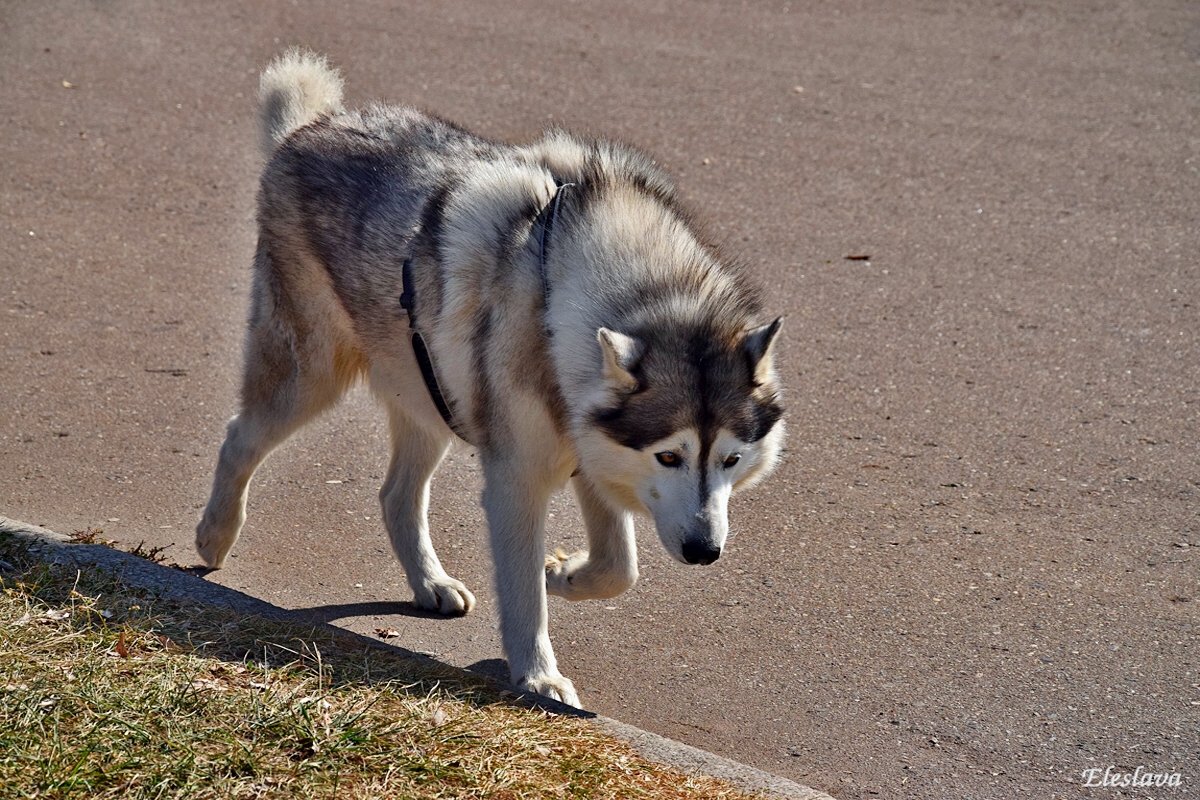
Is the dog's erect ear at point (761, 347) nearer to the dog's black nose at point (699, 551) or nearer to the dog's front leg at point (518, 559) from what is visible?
the dog's black nose at point (699, 551)

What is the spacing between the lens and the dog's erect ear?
13.0 feet

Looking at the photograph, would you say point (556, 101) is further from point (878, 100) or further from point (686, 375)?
point (686, 375)

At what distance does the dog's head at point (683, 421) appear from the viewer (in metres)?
3.90

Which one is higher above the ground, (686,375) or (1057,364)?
(686,375)

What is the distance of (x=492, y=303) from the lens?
4.30 meters

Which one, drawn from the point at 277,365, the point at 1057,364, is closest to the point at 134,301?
the point at 277,365

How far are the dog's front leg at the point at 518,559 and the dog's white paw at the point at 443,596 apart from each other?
688 mm

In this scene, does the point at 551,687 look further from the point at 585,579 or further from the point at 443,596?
the point at 443,596

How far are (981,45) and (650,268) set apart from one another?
8.24 metres

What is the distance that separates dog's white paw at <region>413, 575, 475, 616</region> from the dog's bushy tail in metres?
1.78
